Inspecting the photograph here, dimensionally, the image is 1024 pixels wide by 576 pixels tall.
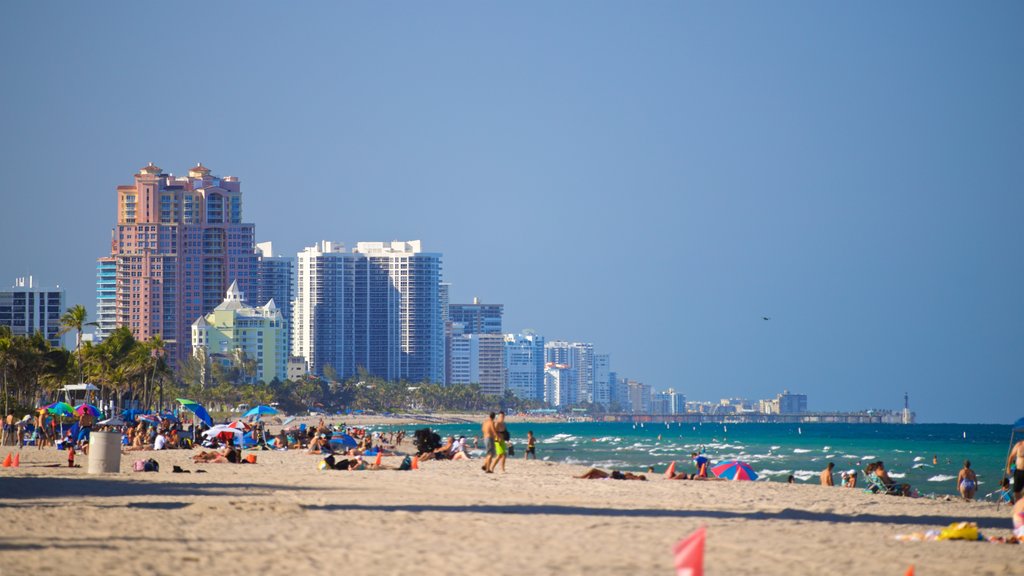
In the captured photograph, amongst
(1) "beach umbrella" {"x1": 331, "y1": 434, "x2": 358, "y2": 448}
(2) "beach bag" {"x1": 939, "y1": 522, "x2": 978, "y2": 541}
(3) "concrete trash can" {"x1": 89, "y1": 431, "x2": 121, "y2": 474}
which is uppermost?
(3) "concrete trash can" {"x1": 89, "y1": 431, "x2": 121, "y2": 474}

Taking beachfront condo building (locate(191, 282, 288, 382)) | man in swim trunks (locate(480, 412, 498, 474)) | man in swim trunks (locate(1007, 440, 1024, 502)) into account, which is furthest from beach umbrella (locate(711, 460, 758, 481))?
beachfront condo building (locate(191, 282, 288, 382))

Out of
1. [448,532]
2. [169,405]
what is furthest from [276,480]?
[169,405]

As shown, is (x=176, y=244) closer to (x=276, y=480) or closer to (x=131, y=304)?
(x=131, y=304)

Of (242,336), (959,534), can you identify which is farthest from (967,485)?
(242,336)

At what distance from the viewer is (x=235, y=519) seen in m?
14.5

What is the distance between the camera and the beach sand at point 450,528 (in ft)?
36.7

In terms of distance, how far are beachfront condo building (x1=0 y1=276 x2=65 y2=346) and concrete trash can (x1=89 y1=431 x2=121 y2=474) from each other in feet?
573

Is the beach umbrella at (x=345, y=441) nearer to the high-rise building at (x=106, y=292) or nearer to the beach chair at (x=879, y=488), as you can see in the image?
the beach chair at (x=879, y=488)

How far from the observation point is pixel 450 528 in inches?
553

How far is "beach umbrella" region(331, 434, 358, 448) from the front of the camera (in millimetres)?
40812

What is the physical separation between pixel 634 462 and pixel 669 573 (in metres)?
45.8

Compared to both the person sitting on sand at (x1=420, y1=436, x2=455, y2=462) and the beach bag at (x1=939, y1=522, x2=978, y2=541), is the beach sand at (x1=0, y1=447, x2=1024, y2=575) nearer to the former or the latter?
the beach bag at (x1=939, y1=522, x2=978, y2=541)

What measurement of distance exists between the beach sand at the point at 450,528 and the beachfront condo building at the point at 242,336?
15022 centimetres

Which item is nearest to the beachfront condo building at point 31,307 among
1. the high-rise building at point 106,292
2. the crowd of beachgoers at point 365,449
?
the high-rise building at point 106,292
